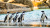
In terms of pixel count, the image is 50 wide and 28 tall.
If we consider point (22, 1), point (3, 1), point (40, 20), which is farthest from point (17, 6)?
point (40, 20)

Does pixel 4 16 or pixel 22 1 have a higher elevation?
pixel 22 1

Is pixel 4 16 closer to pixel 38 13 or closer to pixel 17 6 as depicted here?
pixel 17 6

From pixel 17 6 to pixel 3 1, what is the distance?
0.95m

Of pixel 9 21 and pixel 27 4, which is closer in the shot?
pixel 9 21

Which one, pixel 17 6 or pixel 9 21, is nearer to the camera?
pixel 9 21

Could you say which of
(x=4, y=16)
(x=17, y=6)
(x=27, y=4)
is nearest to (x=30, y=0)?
(x=27, y=4)

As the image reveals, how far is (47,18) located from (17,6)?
197 cm

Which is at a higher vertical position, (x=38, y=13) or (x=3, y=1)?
(x=3, y=1)

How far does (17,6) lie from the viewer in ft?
24.5

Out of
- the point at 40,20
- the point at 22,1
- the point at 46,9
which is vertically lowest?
the point at 40,20

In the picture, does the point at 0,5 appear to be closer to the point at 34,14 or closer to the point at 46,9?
the point at 34,14

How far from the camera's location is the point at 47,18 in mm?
7051

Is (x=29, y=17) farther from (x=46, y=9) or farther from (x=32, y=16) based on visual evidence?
(x=46, y=9)

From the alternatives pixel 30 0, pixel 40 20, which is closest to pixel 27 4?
pixel 30 0
